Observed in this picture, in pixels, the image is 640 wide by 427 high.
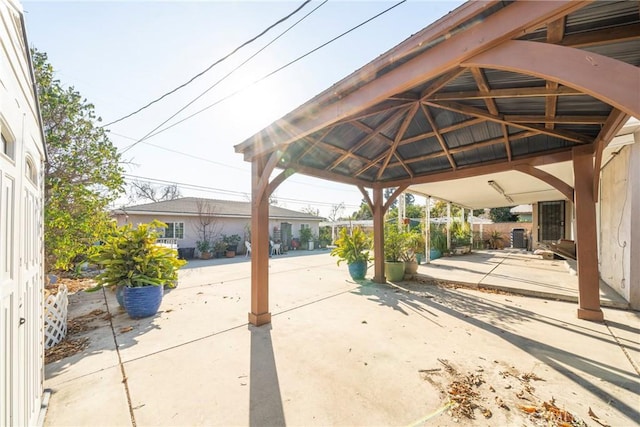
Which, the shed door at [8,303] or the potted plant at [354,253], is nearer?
the shed door at [8,303]

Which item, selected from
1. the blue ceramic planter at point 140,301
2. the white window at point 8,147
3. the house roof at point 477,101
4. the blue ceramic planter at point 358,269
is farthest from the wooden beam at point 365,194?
the white window at point 8,147

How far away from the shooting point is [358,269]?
689cm

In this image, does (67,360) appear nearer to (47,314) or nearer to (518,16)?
(47,314)

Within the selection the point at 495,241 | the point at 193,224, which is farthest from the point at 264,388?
the point at 495,241

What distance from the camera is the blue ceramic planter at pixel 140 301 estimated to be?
411cm

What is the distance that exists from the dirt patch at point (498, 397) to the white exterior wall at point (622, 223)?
12.2ft

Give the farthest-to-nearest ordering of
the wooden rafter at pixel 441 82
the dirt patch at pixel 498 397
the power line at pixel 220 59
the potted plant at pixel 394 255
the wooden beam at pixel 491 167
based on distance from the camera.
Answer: the potted plant at pixel 394 255 < the wooden beam at pixel 491 167 < the power line at pixel 220 59 < the wooden rafter at pixel 441 82 < the dirt patch at pixel 498 397

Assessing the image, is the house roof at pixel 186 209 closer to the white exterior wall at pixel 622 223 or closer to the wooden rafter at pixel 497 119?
the wooden rafter at pixel 497 119

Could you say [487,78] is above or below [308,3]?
below

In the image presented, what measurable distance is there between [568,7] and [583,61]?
32cm

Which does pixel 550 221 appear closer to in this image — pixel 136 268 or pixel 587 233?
pixel 587 233

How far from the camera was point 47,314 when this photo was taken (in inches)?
128

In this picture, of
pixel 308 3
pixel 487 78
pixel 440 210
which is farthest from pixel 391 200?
pixel 440 210

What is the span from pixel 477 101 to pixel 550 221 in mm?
12606
